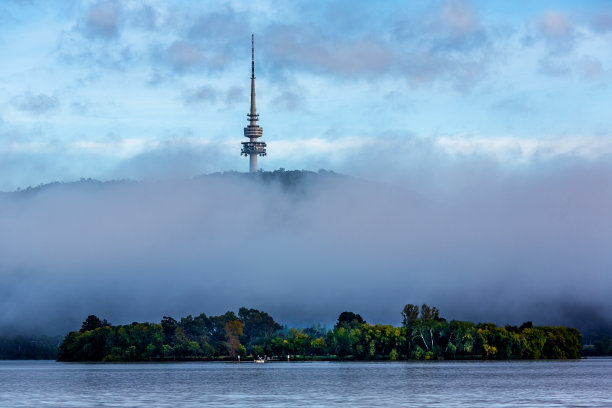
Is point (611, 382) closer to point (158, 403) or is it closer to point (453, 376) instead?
point (453, 376)

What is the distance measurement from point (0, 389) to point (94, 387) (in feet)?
38.0

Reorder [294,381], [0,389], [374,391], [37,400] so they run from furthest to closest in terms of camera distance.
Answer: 1. [294,381]
2. [0,389]
3. [374,391]
4. [37,400]

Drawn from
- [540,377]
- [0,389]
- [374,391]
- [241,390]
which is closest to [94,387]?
[0,389]

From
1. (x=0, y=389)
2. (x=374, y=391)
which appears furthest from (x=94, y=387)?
(x=374, y=391)

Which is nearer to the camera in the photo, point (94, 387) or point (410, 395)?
point (410, 395)

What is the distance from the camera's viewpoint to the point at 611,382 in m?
129

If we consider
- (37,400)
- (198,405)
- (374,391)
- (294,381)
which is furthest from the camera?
(294,381)

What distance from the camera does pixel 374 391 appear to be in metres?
110

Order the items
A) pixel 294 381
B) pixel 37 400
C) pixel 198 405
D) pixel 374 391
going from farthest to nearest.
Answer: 1. pixel 294 381
2. pixel 374 391
3. pixel 37 400
4. pixel 198 405

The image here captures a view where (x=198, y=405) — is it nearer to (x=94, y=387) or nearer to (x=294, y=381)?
(x=94, y=387)

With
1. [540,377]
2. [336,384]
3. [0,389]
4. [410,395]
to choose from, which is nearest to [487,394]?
[410,395]

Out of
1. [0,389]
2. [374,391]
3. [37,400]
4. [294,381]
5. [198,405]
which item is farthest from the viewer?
[294,381]

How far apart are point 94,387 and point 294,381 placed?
2850 cm

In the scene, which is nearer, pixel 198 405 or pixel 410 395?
pixel 198 405
